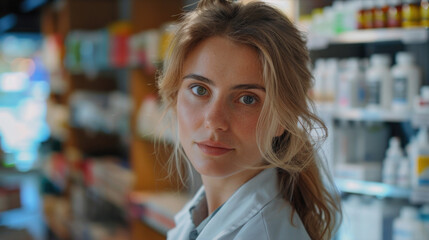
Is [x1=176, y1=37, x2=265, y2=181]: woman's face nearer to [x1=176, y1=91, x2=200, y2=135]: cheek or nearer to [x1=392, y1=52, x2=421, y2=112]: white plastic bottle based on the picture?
[x1=176, y1=91, x2=200, y2=135]: cheek

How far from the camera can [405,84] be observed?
2783mm

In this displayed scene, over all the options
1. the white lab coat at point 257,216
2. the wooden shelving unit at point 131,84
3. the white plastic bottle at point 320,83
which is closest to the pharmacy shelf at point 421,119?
the white plastic bottle at point 320,83

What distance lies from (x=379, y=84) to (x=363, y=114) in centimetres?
18

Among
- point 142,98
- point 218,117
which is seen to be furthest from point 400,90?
point 142,98

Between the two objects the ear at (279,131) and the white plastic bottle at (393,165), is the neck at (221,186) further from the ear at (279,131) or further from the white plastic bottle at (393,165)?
the white plastic bottle at (393,165)

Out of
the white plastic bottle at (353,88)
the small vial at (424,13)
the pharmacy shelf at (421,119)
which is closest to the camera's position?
the pharmacy shelf at (421,119)

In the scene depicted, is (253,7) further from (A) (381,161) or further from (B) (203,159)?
(A) (381,161)

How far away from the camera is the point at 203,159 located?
1.24 meters

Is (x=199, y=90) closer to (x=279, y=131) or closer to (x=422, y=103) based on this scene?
(x=279, y=131)

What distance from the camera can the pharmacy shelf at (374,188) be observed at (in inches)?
108

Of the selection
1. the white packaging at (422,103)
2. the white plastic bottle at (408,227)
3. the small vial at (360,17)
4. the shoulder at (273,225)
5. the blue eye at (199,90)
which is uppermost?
the small vial at (360,17)

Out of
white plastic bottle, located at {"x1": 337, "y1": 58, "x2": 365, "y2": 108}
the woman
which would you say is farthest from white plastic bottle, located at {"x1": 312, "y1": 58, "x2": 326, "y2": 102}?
the woman

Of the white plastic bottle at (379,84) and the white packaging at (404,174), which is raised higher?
the white plastic bottle at (379,84)

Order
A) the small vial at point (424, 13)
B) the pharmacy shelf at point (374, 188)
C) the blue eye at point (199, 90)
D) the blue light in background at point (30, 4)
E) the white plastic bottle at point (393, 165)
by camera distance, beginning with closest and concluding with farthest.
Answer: the blue eye at point (199, 90)
the small vial at point (424, 13)
the pharmacy shelf at point (374, 188)
the white plastic bottle at point (393, 165)
the blue light in background at point (30, 4)
